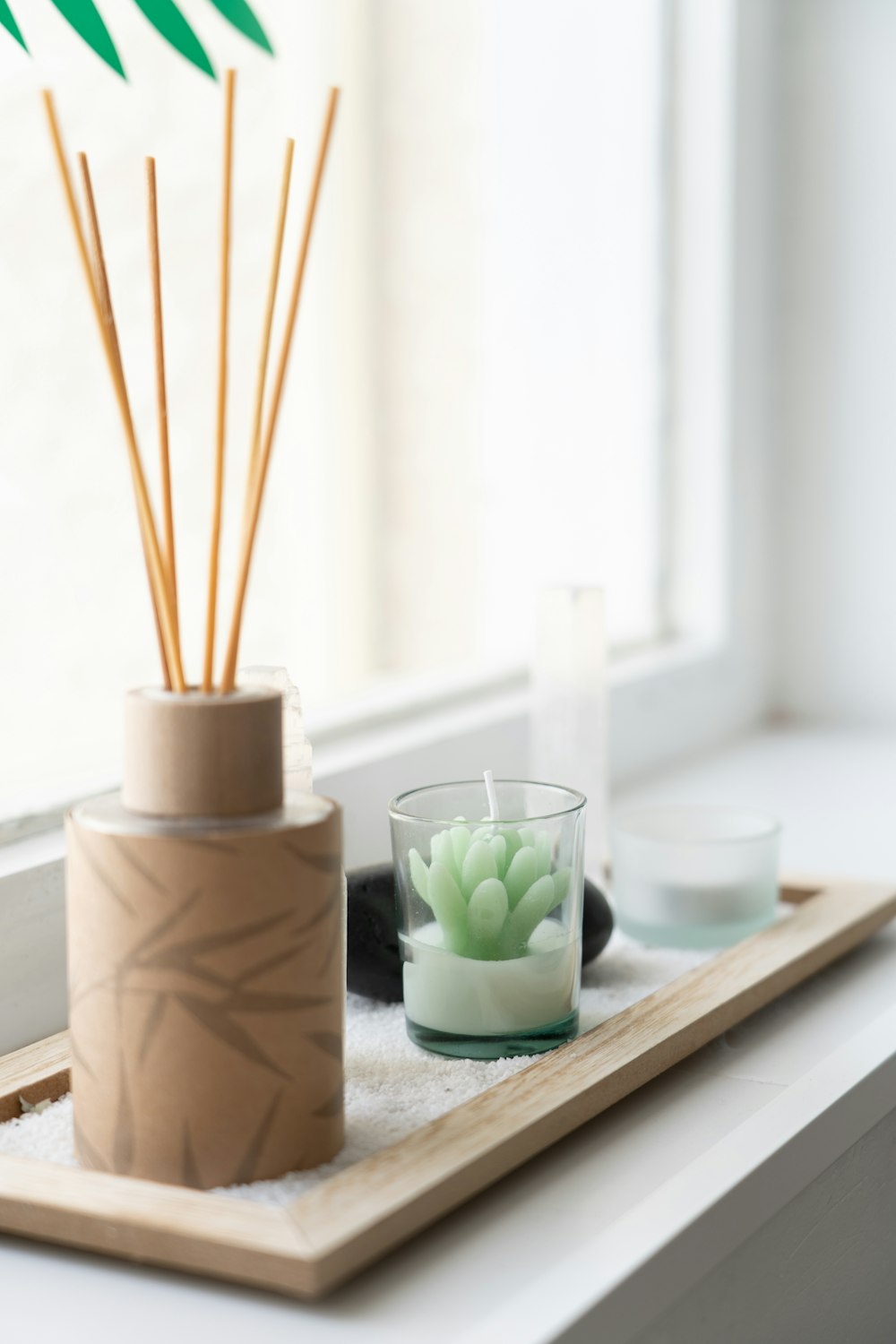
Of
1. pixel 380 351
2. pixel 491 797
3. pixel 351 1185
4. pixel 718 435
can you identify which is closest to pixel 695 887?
pixel 491 797

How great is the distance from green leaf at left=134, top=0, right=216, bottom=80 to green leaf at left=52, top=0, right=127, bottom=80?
0.02 metres

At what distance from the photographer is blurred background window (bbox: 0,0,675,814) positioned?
83 cm

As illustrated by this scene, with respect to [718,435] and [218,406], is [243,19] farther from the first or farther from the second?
[718,435]

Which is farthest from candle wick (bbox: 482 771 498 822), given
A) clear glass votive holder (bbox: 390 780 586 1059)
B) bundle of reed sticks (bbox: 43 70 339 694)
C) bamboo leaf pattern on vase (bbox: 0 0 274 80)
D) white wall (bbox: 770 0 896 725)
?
white wall (bbox: 770 0 896 725)

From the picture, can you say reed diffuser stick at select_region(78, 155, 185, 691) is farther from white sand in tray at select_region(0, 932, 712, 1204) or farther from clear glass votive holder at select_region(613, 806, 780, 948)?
clear glass votive holder at select_region(613, 806, 780, 948)

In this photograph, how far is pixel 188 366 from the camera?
94cm

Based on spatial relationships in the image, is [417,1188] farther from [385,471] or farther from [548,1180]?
[385,471]

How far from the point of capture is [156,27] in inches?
23.4

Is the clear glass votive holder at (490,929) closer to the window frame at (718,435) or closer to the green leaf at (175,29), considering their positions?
the green leaf at (175,29)

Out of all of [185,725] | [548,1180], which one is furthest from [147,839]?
[548,1180]

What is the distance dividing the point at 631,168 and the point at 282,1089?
0.86 meters

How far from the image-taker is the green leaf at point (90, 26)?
1.88 ft

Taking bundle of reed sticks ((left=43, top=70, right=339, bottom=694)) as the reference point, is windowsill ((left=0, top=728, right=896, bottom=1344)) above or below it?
below

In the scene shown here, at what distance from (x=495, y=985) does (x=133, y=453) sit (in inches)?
8.4
